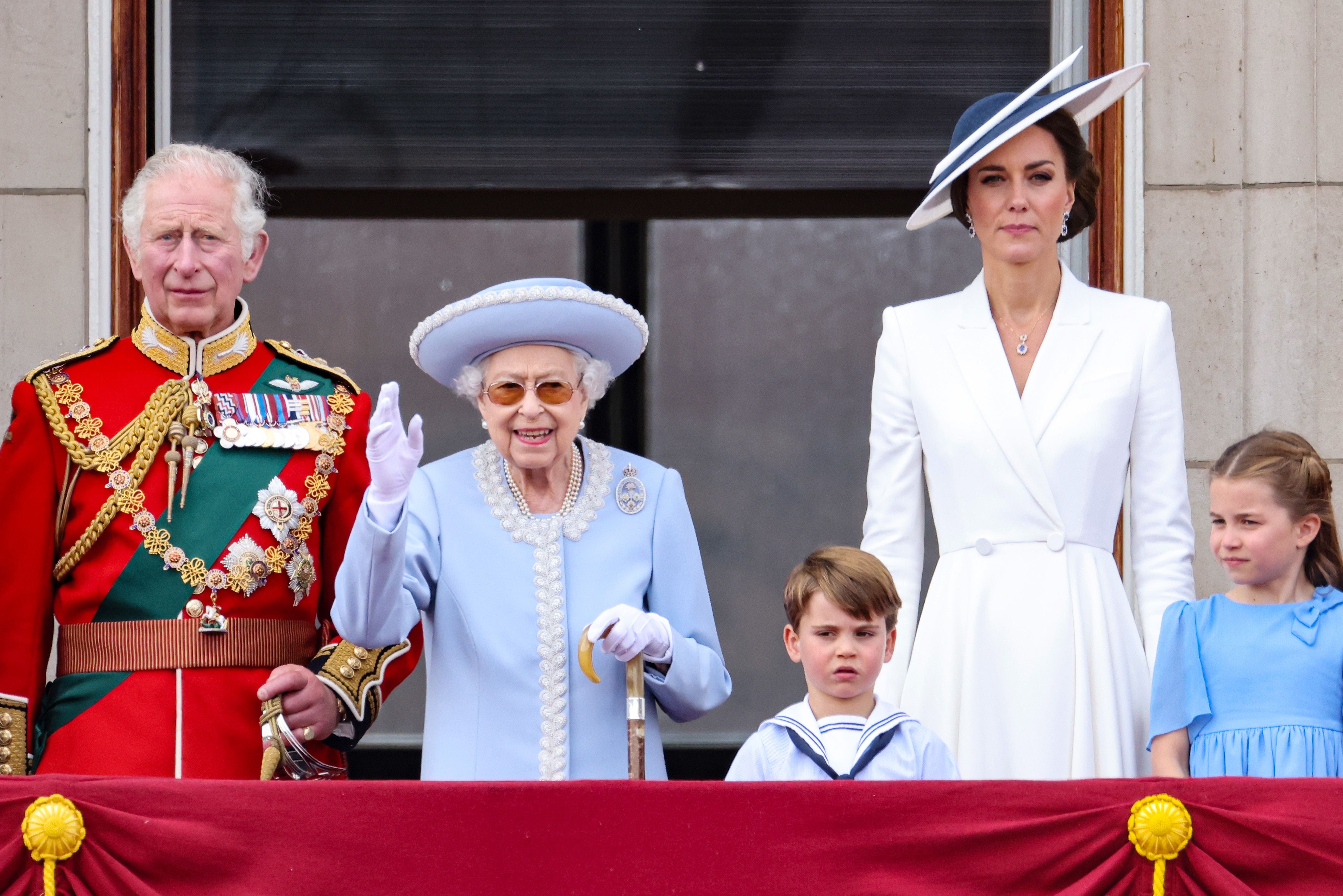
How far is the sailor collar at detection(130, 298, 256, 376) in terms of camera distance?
119 inches

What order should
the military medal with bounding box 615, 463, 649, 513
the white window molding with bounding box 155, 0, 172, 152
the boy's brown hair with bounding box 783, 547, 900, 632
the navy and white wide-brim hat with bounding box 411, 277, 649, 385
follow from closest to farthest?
1. the boy's brown hair with bounding box 783, 547, 900, 632
2. the navy and white wide-brim hat with bounding box 411, 277, 649, 385
3. the military medal with bounding box 615, 463, 649, 513
4. the white window molding with bounding box 155, 0, 172, 152

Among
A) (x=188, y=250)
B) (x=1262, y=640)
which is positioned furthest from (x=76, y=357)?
(x=1262, y=640)

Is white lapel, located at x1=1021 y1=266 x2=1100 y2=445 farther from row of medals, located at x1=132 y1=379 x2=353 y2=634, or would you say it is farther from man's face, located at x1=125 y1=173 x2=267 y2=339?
man's face, located at x1=125 y1=173 x2=267 y2=339

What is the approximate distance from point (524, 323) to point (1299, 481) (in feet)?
4.04

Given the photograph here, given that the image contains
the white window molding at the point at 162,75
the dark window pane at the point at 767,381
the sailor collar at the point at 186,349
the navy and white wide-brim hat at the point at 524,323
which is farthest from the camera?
the dark window pane at the point at 767,381

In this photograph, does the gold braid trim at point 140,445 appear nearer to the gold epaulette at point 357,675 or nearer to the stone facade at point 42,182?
the gold epaulette at point 357,675

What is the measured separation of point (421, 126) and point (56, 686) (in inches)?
80.8

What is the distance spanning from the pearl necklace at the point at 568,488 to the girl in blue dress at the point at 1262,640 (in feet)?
3.16

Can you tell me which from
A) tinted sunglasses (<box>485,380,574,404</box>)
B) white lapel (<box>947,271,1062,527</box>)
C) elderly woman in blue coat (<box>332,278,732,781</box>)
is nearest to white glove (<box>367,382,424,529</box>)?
elderly woman in blue coat (<box>332,278,732,781</box>)

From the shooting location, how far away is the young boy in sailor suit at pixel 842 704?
2.63 m

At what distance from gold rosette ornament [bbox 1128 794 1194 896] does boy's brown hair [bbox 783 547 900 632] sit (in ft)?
1.97

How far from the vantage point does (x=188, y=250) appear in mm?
2949

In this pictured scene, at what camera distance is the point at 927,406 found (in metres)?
3.00

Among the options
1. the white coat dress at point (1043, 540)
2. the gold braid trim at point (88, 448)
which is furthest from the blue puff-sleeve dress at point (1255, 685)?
the gold braid trim at point (88, 448)
